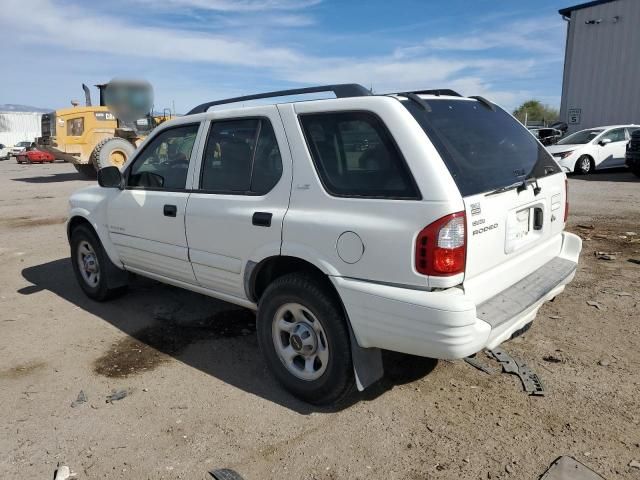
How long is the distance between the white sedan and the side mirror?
45.9 feet

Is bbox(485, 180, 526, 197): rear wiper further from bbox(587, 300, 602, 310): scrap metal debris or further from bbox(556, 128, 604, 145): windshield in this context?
bbox(556, 128, 604, 145): windshield

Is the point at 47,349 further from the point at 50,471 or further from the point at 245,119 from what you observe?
the point at 245,119

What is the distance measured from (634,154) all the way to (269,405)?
1403cm

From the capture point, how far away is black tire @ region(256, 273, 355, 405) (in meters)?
2.87

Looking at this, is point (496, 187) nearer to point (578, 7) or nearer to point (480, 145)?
point (480, 145)

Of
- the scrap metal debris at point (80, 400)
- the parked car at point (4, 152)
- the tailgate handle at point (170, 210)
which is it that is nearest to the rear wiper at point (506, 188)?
the tailgate handle at point (170, 210)

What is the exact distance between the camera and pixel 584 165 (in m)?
15.4

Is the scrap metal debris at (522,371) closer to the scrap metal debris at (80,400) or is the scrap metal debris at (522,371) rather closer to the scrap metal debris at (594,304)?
the scrap metal debris at (594,304)

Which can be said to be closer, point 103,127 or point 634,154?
point 634,154

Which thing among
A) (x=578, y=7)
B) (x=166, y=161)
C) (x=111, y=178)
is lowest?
(x=111, y=178)

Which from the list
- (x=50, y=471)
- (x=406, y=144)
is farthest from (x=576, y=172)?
(x=50, y=471)

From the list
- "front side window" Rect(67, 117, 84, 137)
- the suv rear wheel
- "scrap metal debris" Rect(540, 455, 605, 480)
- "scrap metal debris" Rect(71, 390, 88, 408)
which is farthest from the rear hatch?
"front side window" Rect(67, 117, 84, 137)

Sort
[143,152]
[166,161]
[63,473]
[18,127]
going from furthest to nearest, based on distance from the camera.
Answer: [18,127]
[143,152]
[166,161]
[63,473]

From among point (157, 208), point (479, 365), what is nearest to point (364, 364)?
point (479, 365)
